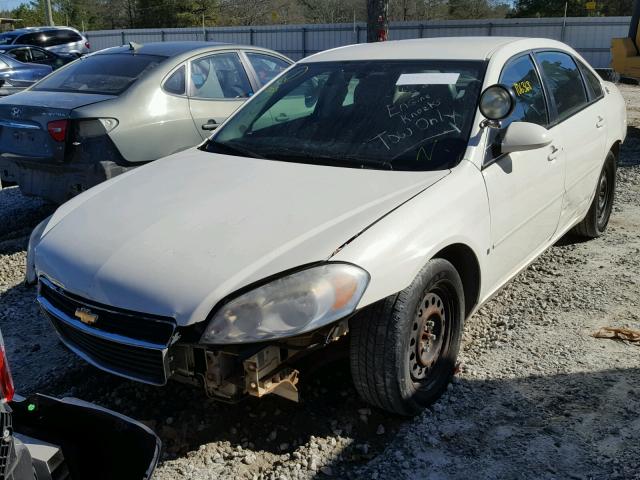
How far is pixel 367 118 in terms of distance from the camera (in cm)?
367

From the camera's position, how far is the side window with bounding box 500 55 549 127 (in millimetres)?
3816

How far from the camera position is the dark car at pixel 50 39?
69.0 ft

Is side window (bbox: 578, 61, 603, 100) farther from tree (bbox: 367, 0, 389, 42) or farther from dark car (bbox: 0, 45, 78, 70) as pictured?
dark car (bbox: 0, 45, 78, 70)

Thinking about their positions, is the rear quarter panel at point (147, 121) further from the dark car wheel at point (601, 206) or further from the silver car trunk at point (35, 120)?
the dark car wheel at point (601, 206)

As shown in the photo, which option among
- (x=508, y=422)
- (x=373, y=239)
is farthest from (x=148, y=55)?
(x=508, y=422)

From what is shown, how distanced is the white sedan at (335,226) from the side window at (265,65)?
261cm

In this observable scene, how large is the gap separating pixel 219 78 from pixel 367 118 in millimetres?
3277

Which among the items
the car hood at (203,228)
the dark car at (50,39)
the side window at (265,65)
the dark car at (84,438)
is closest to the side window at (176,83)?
the side window at (265,65)

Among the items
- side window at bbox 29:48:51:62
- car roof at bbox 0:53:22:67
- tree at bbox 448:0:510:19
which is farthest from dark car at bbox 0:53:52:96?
tree at bbox 448:0:510:19

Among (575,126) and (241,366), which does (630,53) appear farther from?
(241,366)

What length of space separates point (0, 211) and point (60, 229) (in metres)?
4.08

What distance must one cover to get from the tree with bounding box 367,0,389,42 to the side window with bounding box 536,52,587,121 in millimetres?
10065

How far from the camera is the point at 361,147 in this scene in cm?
353

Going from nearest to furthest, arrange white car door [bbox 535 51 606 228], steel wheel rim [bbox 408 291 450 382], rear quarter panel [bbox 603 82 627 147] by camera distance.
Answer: steel wheel rim [bbox 408 291 450 382], white car door [bbox 535 51 606 228], rear quarter panel [bbox 603 82 627 147]
